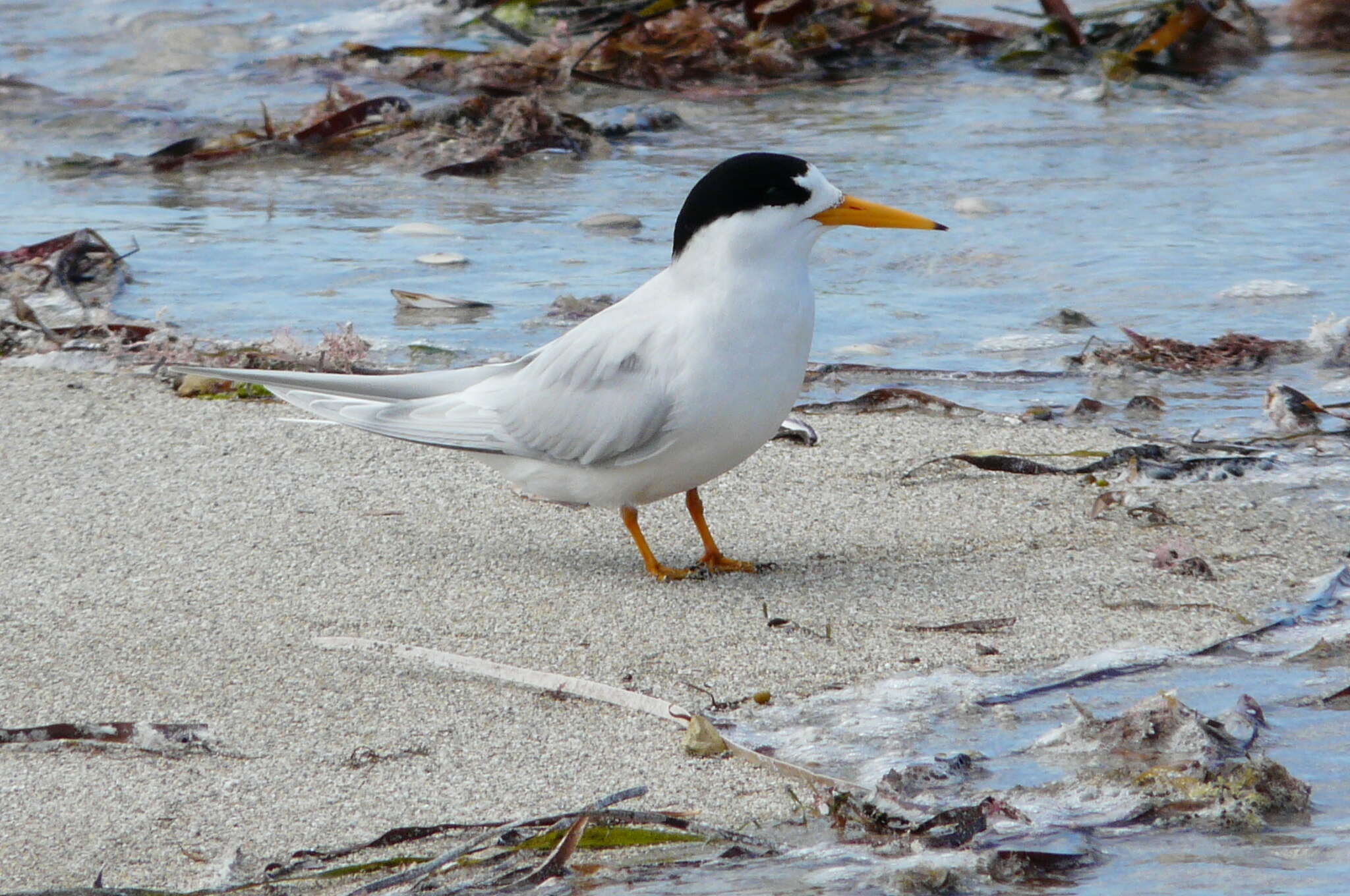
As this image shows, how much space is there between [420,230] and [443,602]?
3816 millimetres

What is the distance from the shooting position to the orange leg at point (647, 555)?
11.2 feet

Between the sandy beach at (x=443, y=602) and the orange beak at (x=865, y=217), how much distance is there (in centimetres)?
66

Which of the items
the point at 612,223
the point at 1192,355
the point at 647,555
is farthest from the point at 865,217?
the point at 612,223

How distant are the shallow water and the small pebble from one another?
63mm

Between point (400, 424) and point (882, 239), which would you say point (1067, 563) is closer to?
point (400, 424)

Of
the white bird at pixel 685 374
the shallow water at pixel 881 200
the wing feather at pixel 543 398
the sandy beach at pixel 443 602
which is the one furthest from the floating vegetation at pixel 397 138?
the white bird at pixel 685 374

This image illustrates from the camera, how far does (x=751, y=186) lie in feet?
11.2

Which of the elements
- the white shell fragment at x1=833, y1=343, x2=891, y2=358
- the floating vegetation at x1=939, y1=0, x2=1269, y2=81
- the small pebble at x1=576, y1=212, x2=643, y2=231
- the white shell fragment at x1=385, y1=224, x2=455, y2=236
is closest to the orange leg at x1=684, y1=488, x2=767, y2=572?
the white shell fragment at x1=833, y1=343, x2=891, y2=358

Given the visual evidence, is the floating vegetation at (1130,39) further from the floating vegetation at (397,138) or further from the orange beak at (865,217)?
the orange beak at (865,217)

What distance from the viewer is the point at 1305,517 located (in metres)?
3.62

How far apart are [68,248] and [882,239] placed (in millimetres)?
3220

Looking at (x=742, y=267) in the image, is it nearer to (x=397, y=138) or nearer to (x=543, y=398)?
(x=543, y=398)

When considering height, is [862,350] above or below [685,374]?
Answer: below

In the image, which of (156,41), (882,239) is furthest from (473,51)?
(882,239)
